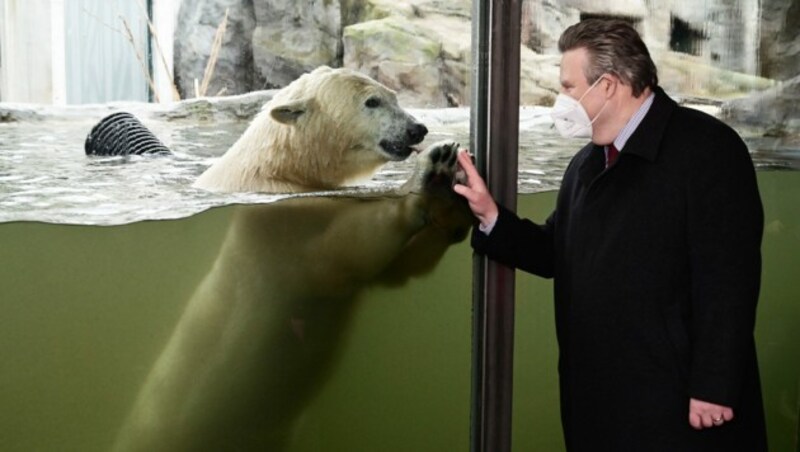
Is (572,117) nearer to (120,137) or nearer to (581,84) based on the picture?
(581,84)

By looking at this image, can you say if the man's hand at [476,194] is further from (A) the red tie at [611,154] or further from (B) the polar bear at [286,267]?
(A) the red tie at [611,154]

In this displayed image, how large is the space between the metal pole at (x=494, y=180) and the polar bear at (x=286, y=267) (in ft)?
0.43

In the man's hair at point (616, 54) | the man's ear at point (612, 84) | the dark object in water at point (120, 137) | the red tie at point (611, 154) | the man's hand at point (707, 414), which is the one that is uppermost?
the man's hair at point (616, 54)

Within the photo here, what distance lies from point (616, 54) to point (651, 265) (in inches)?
17.2

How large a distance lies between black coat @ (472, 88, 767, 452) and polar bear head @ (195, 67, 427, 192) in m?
0.48

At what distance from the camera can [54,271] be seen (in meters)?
1.80

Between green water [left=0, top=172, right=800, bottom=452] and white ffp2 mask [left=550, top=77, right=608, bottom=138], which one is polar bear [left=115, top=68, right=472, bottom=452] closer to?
green water [left=0, top=172, right=800, bottom=452]

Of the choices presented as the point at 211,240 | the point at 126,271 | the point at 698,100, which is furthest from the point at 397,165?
the point at 698,100

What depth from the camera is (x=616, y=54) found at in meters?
1.91

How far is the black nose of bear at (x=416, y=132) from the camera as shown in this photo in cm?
226

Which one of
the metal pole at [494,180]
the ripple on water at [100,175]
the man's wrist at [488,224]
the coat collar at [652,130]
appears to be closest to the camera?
the ripple on water at [100,175]

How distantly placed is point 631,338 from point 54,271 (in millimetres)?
1151

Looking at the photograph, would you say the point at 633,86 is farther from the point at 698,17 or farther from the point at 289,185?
the point at 698,17

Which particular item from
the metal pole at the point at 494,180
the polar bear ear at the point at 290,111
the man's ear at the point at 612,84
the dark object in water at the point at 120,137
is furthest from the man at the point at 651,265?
the dark object in water at the point at 120,137
